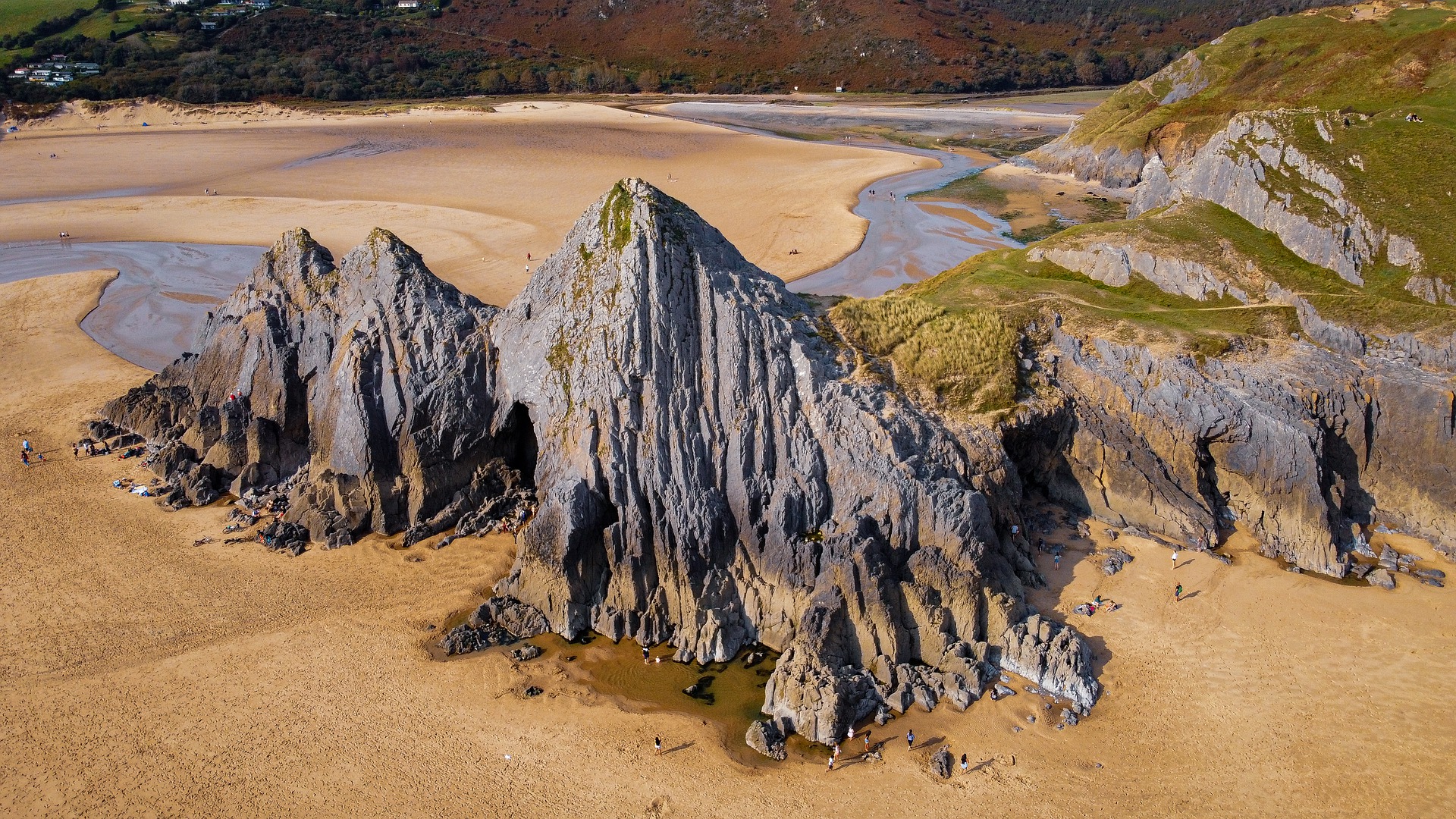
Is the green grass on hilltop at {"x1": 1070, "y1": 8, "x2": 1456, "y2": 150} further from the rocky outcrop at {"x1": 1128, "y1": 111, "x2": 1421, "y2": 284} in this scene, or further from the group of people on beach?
the group of people on beach

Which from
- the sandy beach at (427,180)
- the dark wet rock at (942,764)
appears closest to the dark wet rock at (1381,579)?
the dark wet rock at (942,764)

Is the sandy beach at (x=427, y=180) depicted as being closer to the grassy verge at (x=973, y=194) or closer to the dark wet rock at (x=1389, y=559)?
the grassy verge at (x=973, y=194)

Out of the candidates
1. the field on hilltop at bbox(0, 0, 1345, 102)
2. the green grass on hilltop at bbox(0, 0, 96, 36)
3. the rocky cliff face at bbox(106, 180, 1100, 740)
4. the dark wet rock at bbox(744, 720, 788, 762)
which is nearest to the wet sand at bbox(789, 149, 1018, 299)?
the rocky cliff face at bbox(106, 180, 1100, 740)

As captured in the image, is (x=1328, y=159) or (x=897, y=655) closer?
(x=897, y=655)

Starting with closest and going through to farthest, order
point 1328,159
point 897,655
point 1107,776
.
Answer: point 1107,776
point 897,655
point 1328,159

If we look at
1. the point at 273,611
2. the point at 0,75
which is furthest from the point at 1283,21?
the point at 0,75

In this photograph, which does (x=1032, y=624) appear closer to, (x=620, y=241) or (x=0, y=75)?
(x=620, y=241)
